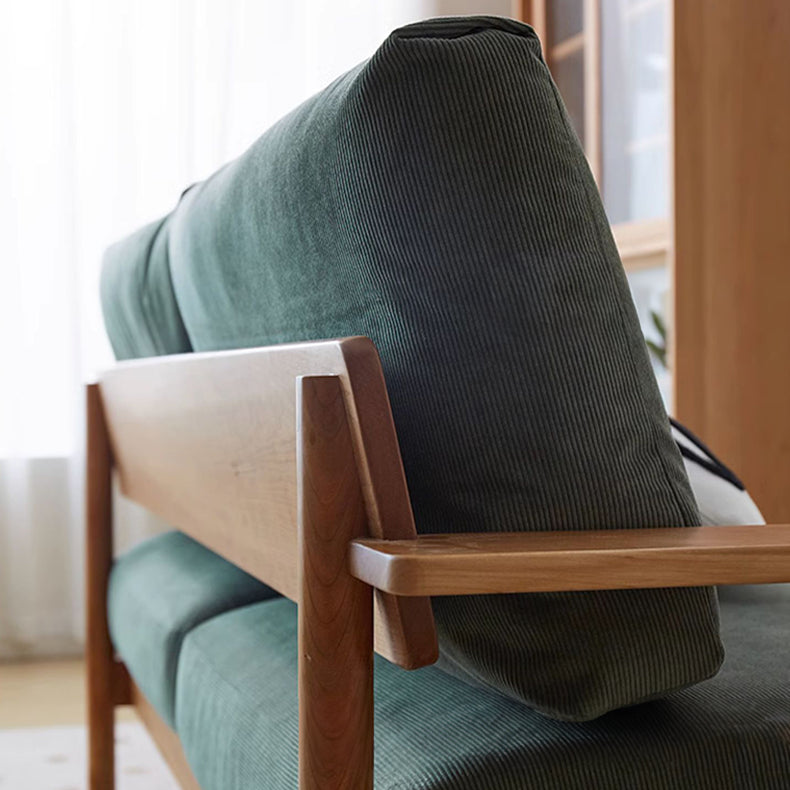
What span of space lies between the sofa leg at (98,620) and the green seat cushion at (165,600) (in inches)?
1.6

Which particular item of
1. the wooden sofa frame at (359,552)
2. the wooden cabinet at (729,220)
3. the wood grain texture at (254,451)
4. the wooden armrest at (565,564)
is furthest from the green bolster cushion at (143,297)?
the wooden cabinet at (729,220)

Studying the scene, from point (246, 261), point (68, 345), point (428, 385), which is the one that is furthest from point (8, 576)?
point (428, 385)

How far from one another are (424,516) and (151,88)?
268 centimetres

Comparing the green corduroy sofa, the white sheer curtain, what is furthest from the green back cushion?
the white sheer curtain

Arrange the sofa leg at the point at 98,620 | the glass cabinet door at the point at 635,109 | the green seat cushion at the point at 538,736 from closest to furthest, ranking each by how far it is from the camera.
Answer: the green seat cushion at the point at 538,736
the sofa leg at the point at 98,620
the glass cabinet door at the point at 635,109

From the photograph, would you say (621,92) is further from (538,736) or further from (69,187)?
(538,736)

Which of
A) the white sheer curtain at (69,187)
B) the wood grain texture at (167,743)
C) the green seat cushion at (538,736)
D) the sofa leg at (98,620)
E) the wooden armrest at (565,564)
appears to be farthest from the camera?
the white sheer curtain at (69,187)

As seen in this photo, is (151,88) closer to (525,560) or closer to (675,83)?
(675,83)

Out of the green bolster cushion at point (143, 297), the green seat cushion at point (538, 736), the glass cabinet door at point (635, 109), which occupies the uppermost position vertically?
the glass cabinet door at point (635, 109)

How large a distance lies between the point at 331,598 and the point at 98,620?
1.29 m

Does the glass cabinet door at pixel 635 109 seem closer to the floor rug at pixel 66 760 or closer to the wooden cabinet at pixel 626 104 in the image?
the wooden cabinet at pixel 626 104

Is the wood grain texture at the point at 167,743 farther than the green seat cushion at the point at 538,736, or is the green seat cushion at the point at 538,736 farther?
the wood grain texture at the point at 167,743

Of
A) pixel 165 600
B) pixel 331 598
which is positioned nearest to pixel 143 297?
pixel 165 600

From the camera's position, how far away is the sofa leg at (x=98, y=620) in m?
1.81
